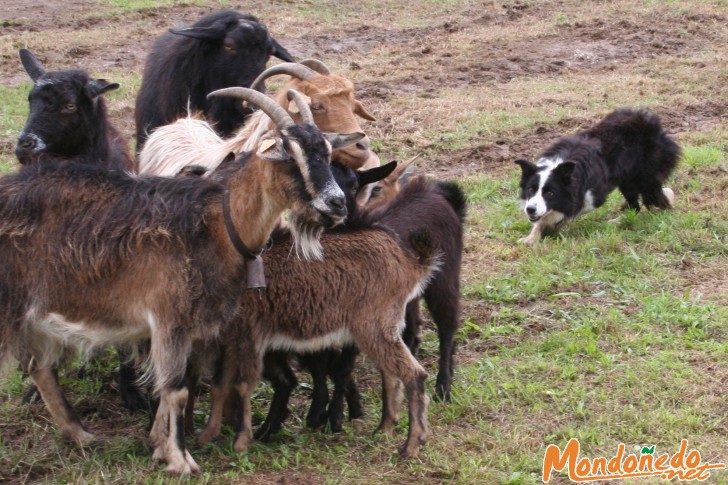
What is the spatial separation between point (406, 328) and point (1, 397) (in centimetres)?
235

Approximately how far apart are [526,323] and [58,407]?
3106mm

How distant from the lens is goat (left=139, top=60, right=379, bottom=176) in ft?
20.5

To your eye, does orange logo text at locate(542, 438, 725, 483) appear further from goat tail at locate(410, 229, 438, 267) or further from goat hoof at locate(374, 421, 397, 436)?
goat tail at locate(410, 229, 438, 267)

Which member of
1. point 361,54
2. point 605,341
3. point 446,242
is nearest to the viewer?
point 446,242

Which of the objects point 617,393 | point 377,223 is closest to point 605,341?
point 617,393

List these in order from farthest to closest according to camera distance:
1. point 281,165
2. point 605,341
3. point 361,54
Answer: point 361,54 < point 605,341 < point 281,165

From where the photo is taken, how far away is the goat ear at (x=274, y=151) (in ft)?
15.2

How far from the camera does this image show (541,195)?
8.49m

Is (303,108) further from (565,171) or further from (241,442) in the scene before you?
(565,171)

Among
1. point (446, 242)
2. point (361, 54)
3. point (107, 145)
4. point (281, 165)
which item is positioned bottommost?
point (361, 54)

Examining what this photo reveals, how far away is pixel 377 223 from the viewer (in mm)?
5613

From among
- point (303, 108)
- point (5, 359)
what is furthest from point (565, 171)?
point (5, 359)

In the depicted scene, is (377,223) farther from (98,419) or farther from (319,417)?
(98,419)

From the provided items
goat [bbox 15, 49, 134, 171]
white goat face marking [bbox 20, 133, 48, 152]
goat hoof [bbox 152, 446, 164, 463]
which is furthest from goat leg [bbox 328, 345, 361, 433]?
white goat face marking [bbox 20, 133, 48, 152]
